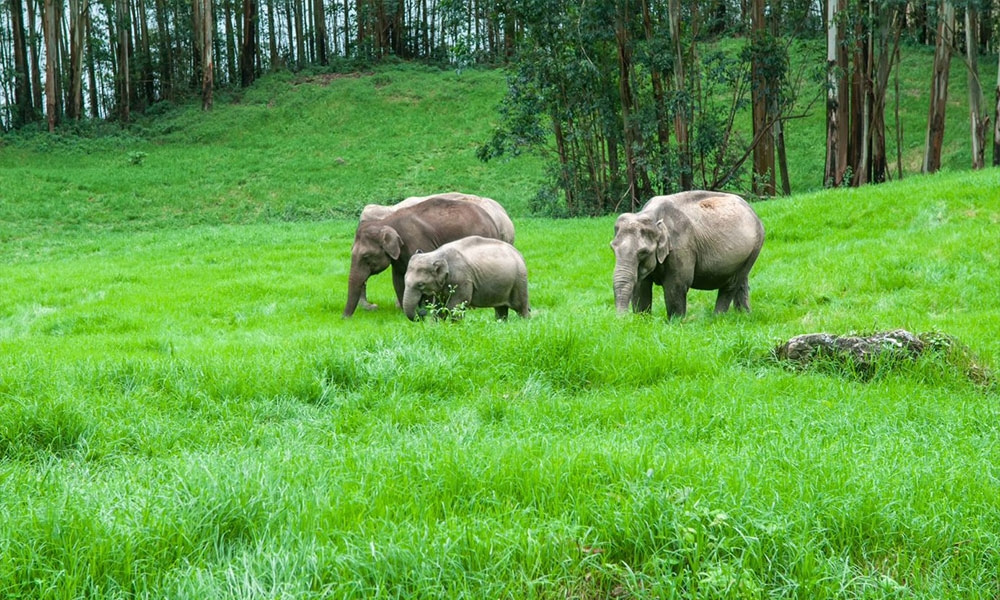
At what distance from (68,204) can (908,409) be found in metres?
31.0

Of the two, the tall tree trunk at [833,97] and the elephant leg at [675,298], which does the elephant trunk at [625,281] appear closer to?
the elephant leg at [675,298]

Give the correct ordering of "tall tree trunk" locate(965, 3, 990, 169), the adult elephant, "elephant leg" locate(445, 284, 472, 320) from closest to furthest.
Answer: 1. "elephant leg" locate(445, 284, 472, 320)
2. the adult elephant
3. "tall tree trunk" locate(965, 3, 990, 169)

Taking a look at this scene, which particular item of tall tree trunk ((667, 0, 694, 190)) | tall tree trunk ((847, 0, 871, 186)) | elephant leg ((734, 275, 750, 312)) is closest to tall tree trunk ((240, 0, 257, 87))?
tall tree trunk ((667, 0, 694, 190))

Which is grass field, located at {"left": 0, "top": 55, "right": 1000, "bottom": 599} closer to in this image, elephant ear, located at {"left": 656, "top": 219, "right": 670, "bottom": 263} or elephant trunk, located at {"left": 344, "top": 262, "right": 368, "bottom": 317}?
elephant trunk, located at {"left": 344, "top": 262, "right": 368, "bottom": 317}

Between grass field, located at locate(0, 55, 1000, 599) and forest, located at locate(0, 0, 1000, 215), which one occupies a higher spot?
forest, located at locate(0, 0, 1000, 215)

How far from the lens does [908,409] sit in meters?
4.97

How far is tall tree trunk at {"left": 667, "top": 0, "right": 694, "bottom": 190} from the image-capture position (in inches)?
873

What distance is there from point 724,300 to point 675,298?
1.30 metres

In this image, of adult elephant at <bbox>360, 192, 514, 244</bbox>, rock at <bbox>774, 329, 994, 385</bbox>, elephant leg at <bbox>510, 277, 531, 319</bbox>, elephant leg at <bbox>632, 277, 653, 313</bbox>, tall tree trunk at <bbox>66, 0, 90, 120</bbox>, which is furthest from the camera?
tall tree trunk at <bbox>66, 0, 90, 120</bbox>

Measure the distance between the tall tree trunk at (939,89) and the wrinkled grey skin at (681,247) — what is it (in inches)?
731

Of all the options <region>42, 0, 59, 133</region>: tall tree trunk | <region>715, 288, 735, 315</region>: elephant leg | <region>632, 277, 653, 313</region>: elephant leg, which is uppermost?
<region>42, 0, 59, 133</region>: tall tree trunk

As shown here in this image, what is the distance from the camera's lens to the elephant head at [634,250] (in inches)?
336

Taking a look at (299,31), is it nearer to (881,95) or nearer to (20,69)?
(20,69)

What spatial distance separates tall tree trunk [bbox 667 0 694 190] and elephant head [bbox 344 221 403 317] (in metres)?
13.5
